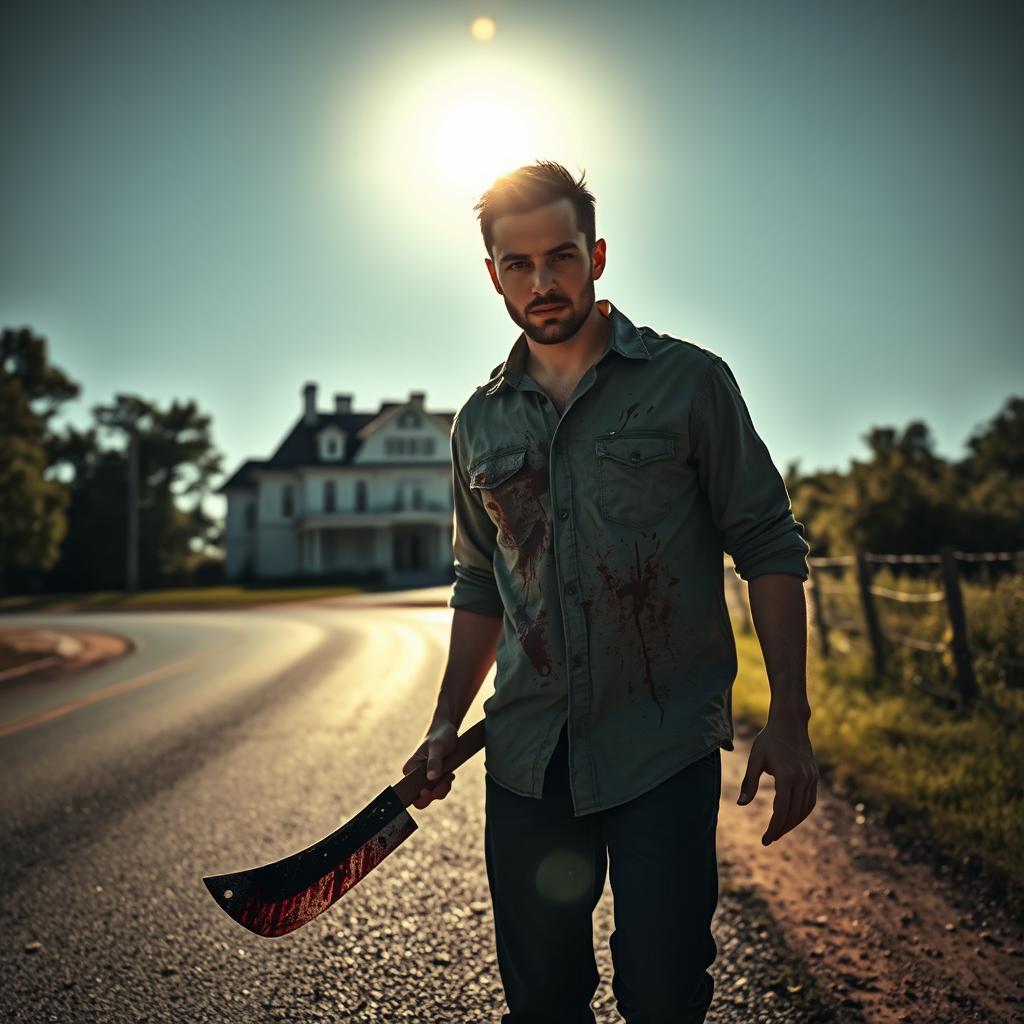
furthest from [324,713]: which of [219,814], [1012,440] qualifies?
[1012,440]

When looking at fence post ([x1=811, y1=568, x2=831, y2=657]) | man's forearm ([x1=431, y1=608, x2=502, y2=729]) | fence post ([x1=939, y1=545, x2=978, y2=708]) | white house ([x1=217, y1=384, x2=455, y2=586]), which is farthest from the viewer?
white house ([x1=217, y1=384, x2=455, y2=586])

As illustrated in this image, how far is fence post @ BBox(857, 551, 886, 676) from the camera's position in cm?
930

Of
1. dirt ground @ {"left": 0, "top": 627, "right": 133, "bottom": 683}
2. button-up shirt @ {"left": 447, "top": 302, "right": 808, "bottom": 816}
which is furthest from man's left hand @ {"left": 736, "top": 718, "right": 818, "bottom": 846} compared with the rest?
dirt ground @ {"left": 0, "top": 627, "right": 133, "bottom": 683}

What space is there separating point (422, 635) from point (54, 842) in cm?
1552

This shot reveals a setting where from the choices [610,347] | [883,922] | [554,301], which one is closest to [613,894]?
[610,347]

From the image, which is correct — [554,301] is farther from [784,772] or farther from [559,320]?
[784,772]

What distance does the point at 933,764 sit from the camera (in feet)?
19.0

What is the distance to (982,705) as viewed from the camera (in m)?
6.81

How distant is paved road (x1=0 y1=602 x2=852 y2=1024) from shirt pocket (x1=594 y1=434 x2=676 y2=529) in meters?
1.85

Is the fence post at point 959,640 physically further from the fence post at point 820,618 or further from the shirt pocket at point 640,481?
the shirt pocket at point 640,481

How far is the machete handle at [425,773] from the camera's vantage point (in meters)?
2.26

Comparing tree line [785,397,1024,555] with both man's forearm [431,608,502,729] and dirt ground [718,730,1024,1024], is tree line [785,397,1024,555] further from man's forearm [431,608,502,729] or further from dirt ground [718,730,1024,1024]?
man's forearm [431,608,502,729]


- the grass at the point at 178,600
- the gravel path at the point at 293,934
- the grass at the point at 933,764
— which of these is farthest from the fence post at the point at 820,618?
the grass at the point at 178,600

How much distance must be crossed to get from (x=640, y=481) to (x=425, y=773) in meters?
0.84
